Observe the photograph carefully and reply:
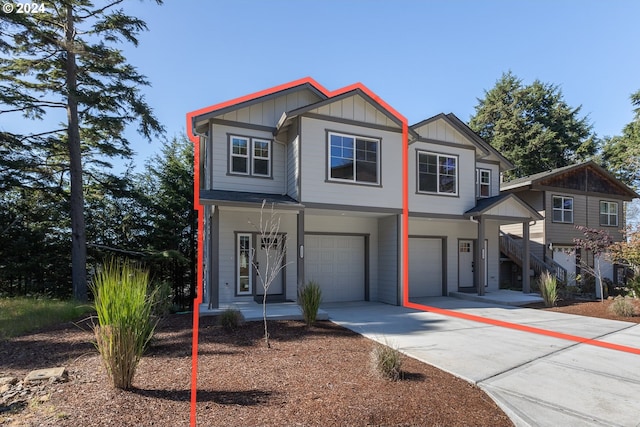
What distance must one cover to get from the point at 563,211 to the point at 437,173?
9.82 meters

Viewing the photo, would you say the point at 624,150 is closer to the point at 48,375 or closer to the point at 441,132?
the point at 441,132

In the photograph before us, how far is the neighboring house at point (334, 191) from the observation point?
10.4 meters

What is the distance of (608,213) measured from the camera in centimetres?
2033

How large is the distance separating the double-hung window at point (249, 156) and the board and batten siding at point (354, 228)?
2137mm

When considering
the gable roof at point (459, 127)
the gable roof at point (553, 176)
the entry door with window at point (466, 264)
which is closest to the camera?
the gable roof at point (459, 127)

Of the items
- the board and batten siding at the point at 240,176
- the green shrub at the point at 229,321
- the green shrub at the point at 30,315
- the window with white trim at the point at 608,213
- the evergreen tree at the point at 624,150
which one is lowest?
the green shrub at the point at 30,315

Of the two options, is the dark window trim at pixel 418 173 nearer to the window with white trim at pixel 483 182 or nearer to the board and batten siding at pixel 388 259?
the board and batten siding at pixel 388 259

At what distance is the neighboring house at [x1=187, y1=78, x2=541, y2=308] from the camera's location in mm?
10414

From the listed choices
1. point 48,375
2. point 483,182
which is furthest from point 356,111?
point 48,375

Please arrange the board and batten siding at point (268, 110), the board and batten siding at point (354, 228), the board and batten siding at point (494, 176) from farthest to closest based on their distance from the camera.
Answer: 1. the board and batten siding at point (494, 176)
2. the board and batten siding at point (354, 228)
3. the board and batten siding at point (268, 110)

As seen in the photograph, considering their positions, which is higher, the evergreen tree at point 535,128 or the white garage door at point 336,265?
the evergreen tree at point 535,128

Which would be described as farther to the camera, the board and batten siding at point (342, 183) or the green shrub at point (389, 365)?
the board and batten siding at point (342, 183)

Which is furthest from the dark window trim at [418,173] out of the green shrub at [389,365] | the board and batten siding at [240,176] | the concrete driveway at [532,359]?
the green shrub at [389,365]

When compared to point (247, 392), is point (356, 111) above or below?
above
